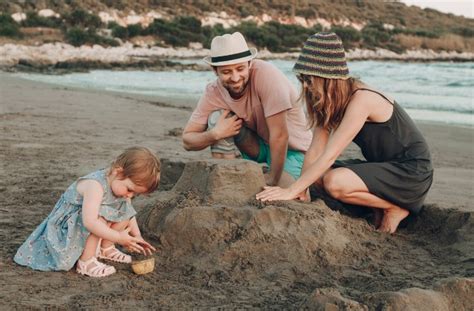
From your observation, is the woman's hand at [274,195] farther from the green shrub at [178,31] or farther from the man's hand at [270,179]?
the green shrub at [178,31]

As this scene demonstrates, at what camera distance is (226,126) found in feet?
14.8

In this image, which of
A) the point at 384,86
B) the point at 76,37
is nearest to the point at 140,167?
the point at 384,86

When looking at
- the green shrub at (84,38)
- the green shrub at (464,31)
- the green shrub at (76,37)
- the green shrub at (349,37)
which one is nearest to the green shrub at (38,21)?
the green shrub at (84,38)

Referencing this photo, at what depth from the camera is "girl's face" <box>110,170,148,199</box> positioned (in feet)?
10.6

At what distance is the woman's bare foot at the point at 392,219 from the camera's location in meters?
4.15

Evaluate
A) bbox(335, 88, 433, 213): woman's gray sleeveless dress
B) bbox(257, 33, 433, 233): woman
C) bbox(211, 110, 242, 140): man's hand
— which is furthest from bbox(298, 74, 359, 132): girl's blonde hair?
bbox(211, 110, 242, 140): man's hand

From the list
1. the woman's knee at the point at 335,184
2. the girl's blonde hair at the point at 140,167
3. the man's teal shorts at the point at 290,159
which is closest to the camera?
the girl's blonde hair at the point at 140,167

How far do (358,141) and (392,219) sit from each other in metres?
0.53

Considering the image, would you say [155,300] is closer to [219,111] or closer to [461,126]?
[219,111]

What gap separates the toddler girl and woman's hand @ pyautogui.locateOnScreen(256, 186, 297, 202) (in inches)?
29.1

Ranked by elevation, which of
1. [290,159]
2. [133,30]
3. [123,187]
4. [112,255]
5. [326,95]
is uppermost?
[326,95]

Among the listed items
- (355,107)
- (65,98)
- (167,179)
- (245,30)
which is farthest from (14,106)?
(245,30)

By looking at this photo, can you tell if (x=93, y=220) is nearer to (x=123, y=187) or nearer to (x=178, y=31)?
(x=123, y=187)

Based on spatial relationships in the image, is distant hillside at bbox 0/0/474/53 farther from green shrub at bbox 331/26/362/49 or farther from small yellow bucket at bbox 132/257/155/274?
small yellow bucket at bbox 132/257/155/274
